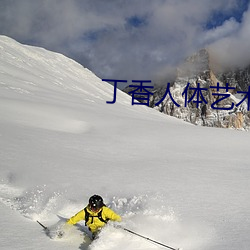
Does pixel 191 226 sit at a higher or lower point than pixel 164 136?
lower

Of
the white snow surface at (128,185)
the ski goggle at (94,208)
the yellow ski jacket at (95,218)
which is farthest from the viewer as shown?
the yellow ski jacket at (95,218)

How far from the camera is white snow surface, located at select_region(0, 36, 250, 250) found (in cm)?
516

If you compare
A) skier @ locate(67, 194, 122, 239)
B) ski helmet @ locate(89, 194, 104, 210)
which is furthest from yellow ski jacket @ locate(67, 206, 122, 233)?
ski helmet @ locate(89, 194, 104, 210)

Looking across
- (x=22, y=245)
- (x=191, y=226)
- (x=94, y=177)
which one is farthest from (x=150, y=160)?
(x=22, y=245)

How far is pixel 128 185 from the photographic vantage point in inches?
297

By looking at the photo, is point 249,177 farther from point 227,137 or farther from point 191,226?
point 227,137

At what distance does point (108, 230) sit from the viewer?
5.27m

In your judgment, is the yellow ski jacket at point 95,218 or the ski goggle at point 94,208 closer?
the ski goggle at point 94,208

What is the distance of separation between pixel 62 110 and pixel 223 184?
44.1ft

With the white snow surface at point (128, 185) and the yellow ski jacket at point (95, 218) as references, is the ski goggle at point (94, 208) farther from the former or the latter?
the white snow surface at point (128, 185)

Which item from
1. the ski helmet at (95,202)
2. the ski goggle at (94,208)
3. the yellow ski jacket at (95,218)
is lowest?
the yellow ski jacket at (95,218)

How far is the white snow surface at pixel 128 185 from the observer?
16.9 ft

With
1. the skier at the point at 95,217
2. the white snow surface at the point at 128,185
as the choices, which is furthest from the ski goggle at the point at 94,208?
the white snow surface at the point at 128,185

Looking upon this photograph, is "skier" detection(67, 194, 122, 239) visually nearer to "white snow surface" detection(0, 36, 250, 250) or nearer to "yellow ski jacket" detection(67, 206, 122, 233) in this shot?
"yellow ski jacket" detection(67, 206, 122, 233)
